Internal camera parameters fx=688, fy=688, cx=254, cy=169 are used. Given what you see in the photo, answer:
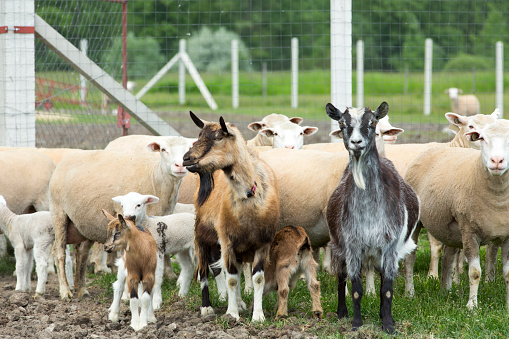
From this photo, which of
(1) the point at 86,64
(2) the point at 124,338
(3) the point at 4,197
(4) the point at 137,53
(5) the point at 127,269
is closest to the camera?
(2) the point at 124,338

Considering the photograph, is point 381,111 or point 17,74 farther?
point 17,74

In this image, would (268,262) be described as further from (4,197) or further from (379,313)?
(4,197)

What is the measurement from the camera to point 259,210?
19.3 ft

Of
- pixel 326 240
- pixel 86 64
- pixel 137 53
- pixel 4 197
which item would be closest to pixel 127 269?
pixel 326 240

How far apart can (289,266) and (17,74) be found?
5529 millimetres

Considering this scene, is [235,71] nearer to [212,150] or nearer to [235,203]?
[235,203]

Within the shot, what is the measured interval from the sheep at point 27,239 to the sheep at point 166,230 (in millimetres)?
1256

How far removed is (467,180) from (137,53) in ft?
72.8

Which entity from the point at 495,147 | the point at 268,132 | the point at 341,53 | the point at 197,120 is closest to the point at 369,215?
the point at 495,147

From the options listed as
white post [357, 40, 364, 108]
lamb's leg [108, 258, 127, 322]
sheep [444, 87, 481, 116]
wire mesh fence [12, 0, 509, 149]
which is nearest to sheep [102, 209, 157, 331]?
lamb's leg [108, 258, 127, 322]

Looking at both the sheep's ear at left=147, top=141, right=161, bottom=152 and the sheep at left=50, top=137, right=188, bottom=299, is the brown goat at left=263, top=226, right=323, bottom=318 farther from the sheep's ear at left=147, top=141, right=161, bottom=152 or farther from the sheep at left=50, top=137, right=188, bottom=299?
the sheep's ear at left=147, top=141, right=161, bottom=152

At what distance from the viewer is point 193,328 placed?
5.75 metres

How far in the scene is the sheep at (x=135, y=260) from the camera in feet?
19.3

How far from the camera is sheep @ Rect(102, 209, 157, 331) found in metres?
5.88
